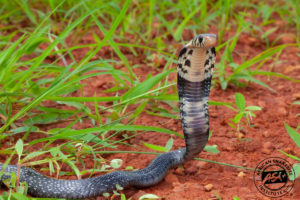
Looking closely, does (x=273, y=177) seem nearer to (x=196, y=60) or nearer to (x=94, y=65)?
(x=196, y=60)

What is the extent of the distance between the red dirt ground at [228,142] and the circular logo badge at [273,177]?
0.14 ft

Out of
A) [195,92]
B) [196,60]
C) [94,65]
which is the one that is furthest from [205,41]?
[94,65]

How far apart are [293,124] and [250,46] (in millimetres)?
2141

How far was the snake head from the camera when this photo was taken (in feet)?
8.48

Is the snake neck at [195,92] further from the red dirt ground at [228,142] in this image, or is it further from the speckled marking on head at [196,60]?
the red dirt ground at [228,142]

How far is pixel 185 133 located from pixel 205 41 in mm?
634

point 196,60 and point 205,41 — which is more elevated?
point 205,41

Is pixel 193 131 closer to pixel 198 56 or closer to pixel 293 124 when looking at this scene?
pixel 198 56

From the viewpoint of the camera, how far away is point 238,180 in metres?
2.97

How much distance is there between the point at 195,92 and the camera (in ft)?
9.35

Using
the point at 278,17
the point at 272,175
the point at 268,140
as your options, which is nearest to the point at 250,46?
the point at 278,17

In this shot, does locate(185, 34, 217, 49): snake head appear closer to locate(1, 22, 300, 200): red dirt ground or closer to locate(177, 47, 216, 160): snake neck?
locate(177, 47, 216, 160): snake neck

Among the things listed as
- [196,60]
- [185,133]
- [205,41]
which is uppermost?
[205,41]

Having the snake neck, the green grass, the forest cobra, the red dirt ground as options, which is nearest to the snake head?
the forest cobra
